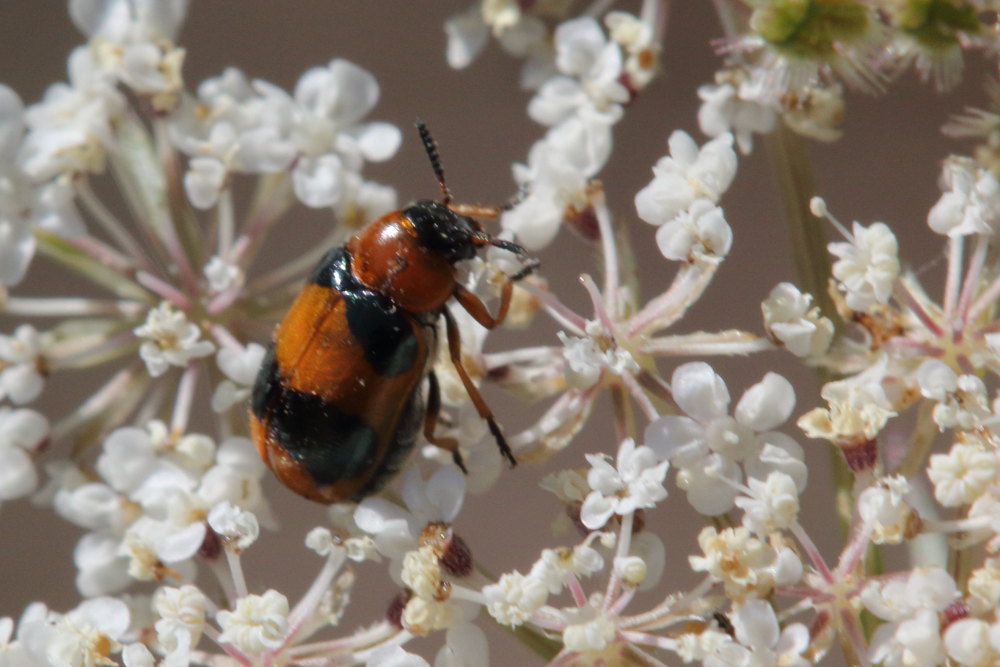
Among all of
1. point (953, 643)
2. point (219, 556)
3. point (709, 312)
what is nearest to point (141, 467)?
point (219, 556)

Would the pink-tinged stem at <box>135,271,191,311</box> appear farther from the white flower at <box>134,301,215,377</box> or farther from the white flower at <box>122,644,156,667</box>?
the white flower at <box>122,644,156,667</box>

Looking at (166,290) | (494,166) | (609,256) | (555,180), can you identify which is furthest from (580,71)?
(494,166)

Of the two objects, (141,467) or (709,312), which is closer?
(141,467)

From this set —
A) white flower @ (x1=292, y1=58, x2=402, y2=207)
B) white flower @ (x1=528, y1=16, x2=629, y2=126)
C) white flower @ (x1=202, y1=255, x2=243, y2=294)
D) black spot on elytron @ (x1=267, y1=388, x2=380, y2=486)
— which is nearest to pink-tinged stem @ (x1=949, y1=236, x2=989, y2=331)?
white flower @ (x1=528, y1=16, x2=629, y2=126)

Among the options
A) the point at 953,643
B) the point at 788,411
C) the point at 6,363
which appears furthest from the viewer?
the point at 6,363

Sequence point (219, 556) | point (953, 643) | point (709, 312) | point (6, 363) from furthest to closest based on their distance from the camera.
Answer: point (709, 312) < point (6, 363) < point (219, 556) < point (953, 643)

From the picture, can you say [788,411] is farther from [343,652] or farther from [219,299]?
[219,299]

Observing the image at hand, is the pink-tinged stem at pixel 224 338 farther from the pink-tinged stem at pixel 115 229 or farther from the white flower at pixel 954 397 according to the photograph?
the white flower at pixel 954 397

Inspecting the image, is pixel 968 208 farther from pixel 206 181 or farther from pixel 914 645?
pixel 206 181
